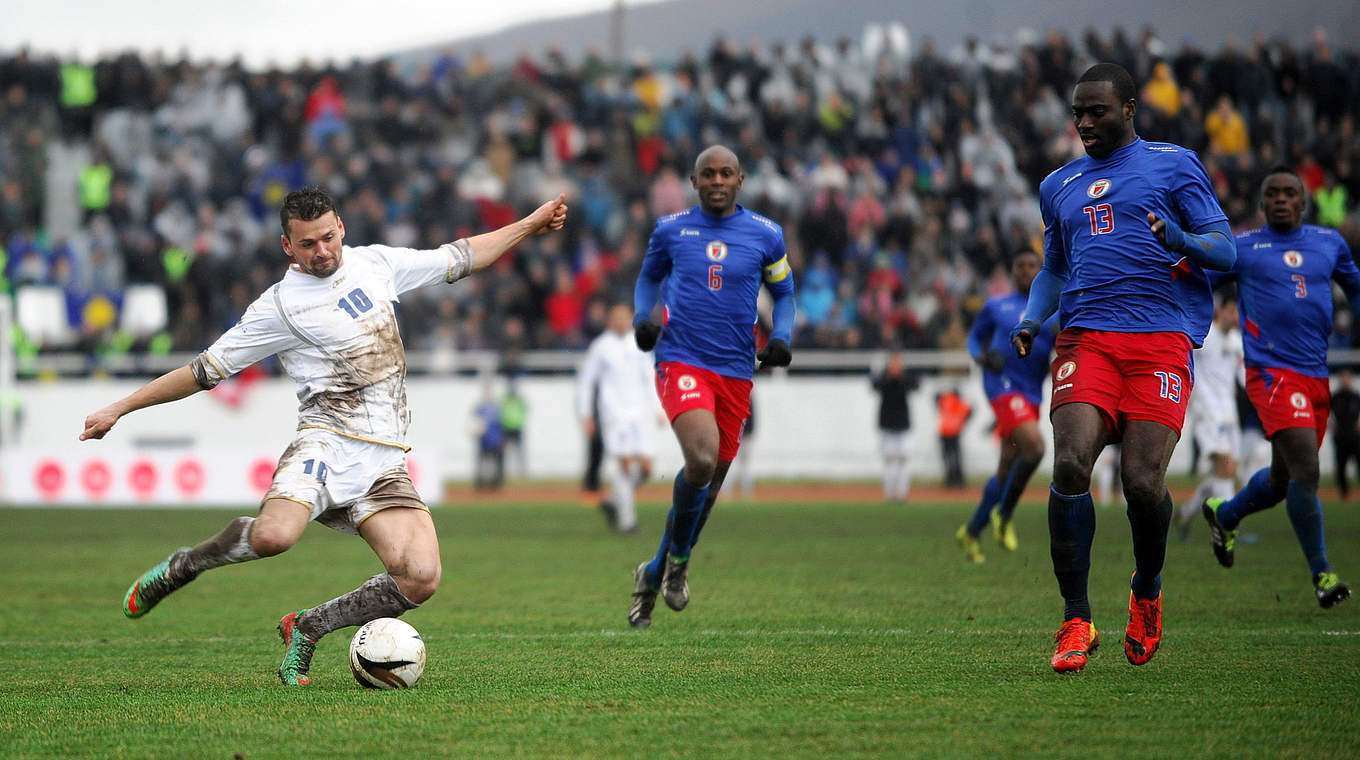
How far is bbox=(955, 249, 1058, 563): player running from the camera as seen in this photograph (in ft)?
39.9

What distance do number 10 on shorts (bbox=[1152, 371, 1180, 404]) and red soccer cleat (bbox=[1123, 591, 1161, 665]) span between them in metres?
0.85

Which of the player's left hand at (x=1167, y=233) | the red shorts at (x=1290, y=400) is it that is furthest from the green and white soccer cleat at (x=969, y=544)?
the player's left hand at (x=1167, y=233)

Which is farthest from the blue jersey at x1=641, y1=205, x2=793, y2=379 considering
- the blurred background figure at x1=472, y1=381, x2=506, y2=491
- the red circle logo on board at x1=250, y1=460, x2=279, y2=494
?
the blurred background figure at x1=472, y1=381, x2=506, y2=491

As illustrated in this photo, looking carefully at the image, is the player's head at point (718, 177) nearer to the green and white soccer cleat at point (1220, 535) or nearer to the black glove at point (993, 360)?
the black glove at point (993, 360)

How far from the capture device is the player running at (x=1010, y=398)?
12.2 m

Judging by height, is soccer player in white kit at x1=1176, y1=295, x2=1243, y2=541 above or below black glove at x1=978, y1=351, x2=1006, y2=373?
below

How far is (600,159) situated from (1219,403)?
48.8ft

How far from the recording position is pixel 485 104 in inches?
1101

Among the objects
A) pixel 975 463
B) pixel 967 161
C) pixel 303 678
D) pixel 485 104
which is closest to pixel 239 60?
pixel 485 104

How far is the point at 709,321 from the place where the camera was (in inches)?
351

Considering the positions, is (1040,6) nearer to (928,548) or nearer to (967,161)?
(967,161)

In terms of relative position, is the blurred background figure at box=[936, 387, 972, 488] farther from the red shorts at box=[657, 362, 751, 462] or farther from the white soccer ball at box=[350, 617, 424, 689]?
the white soccer ball at box=[350, 617, 424, 689]

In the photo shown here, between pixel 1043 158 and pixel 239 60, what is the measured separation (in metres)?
14.5

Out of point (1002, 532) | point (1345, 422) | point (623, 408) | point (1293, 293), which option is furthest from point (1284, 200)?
point (1345, 422)
